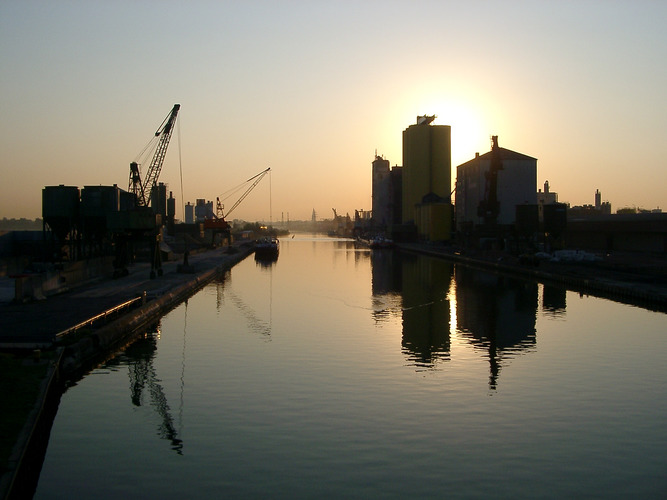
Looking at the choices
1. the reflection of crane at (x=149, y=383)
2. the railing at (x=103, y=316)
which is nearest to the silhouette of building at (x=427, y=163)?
the railing at (x=103, y=316)

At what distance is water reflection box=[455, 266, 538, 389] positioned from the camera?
86.1ft

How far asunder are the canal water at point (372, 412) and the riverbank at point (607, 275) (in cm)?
597

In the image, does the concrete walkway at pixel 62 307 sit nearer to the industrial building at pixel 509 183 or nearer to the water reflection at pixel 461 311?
the water reflection at pixel 461 311

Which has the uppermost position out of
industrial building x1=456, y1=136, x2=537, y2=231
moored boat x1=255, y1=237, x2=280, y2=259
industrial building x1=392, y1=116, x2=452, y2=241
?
industrial building x1=392, y1=116, x2=452, y2=241

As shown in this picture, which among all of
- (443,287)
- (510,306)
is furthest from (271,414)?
(443,287)

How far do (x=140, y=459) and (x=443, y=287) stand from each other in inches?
1505

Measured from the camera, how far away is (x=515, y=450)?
1434cm

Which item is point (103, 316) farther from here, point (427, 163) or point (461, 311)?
point (427, 163)

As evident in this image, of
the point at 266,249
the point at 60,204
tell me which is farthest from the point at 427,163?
the point at 60,204

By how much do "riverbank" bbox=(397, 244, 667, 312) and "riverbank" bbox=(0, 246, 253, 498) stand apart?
25.5 m

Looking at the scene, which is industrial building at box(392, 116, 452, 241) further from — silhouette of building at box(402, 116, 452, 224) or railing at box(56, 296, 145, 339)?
railing at box(56, 296, 145, 339)

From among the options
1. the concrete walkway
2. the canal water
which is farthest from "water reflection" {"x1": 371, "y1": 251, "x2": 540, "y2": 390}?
the concrete walkway

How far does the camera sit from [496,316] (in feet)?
116

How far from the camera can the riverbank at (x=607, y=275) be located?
3947cm
